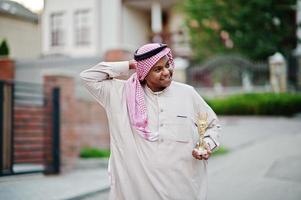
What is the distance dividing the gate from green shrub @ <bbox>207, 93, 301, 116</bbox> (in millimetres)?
8578

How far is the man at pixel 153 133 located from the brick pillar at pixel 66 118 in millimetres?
6046

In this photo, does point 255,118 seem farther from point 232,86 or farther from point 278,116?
point 232,86

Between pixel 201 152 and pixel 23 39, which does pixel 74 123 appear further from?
pixel 201 152

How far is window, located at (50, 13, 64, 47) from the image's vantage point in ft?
87.3

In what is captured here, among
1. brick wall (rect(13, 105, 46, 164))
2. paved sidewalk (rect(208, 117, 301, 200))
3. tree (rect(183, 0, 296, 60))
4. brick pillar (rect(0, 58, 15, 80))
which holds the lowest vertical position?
paved sidewalk (rect(208, 117, 301, 200))

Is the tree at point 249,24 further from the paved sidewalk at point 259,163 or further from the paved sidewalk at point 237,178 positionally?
the paved sidewalk at point 237,178

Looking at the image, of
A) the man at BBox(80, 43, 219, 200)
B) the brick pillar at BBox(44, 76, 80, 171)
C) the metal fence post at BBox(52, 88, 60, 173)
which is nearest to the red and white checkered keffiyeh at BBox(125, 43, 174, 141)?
the man at BBox(80, 43, 219, 200)

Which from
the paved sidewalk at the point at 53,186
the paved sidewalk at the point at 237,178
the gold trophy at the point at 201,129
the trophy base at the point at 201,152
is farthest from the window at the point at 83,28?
the trophy base at the point at 201,152

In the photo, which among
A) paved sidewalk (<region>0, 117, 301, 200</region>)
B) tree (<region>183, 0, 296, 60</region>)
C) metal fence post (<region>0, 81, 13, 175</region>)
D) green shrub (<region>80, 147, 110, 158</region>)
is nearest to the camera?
paved sidewalk (<region>0, 117, 301, 200</region>)

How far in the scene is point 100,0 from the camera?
2525 cm

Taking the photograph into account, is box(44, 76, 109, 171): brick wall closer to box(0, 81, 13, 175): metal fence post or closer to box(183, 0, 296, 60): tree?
box(0, 81, 13, 175): metal fence post

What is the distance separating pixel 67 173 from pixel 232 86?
1227 cm

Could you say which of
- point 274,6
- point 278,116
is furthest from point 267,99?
point 274,6

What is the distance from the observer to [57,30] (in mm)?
27156
